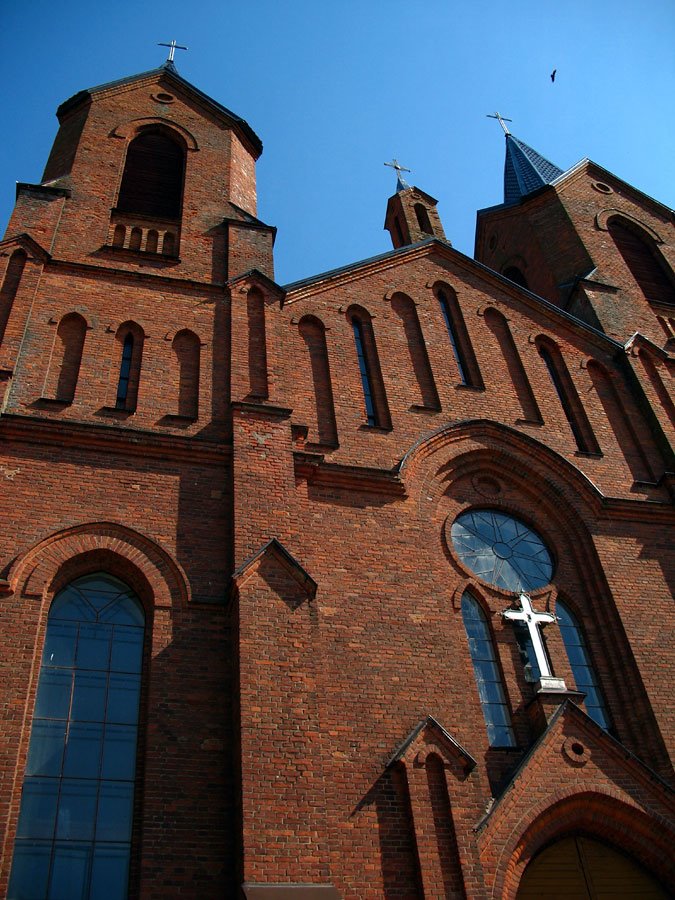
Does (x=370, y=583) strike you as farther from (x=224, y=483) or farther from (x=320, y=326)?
(x=320, y=326)

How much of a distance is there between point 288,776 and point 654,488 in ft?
28.0

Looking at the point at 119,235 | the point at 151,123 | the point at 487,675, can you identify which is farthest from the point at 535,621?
the point at 151,123

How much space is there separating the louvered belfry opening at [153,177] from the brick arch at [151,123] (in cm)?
16

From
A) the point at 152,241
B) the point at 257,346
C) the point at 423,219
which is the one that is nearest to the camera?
the point at 257,346

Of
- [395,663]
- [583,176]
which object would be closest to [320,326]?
[395,663]

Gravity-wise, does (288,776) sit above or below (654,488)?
below

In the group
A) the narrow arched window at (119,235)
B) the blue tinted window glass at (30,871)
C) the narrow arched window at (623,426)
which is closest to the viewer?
the blue tinted window glass at (30,871)

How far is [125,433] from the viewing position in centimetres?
1173

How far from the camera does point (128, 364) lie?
521 inches

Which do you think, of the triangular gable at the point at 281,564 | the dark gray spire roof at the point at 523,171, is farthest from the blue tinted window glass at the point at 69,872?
the dark gray spire roof at the point at 523,171

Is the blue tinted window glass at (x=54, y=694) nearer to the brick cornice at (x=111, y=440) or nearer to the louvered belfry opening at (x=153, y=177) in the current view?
the brick cornice at (x=111, y=440)

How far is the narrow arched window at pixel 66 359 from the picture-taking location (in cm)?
1236

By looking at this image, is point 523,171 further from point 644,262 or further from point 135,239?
point 135,239

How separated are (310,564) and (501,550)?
3332 millimetres
